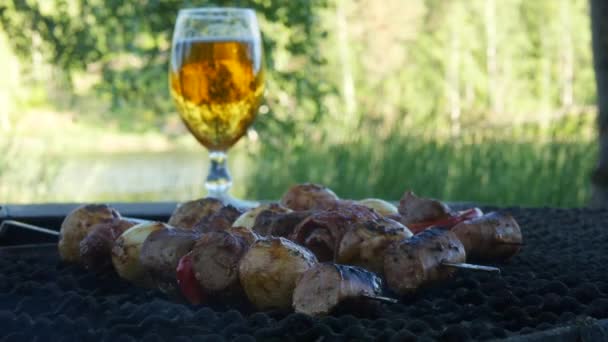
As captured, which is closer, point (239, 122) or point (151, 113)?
point (239, 122)

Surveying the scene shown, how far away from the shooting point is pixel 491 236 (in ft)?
6.00

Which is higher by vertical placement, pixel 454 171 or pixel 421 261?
pixel 421 261

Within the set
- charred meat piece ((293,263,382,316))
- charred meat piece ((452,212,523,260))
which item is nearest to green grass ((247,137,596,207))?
charred meat piece ((452,212,523,260))

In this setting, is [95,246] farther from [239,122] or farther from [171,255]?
[239,122]

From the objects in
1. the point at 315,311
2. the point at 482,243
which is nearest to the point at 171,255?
the point at 315,311

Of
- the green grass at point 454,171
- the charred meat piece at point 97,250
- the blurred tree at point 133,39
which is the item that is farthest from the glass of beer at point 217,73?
the blurred tree at point 133,39

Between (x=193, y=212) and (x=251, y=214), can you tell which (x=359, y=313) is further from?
(x=193, y=212)

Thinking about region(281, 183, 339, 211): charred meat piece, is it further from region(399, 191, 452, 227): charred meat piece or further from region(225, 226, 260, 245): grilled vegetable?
region(225, 226, 260, 245): grilled vegetable

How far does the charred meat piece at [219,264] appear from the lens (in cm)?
157

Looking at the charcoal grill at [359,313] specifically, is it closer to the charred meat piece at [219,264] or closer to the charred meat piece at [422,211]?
the charred meat piece at [219,264]

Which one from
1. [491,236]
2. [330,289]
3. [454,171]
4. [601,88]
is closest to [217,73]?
[491,236]

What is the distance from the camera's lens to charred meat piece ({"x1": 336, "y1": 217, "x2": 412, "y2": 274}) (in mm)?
1671

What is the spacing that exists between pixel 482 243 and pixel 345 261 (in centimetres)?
34

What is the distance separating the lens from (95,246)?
185 cm
